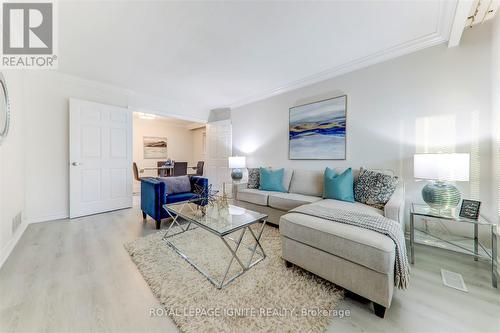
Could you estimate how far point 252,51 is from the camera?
2.46m

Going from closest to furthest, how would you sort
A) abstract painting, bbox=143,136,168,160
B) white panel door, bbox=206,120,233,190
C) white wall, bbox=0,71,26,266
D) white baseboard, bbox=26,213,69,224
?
white wall, bbox=0,71,26,266 → white baseboard, bbox=26,213,69,224 → white panel door, bbox=206,120,233,190 → abstract painting, bbox=143,136,168,160

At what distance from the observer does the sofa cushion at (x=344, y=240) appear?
1243 mm

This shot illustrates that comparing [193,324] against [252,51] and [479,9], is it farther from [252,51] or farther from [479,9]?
[479,9]

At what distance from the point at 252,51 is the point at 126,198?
3583mm

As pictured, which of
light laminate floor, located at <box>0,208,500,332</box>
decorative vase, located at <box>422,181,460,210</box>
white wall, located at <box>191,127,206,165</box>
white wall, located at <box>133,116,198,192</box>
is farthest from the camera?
white wall, located at <box>191,127,206,165</box>

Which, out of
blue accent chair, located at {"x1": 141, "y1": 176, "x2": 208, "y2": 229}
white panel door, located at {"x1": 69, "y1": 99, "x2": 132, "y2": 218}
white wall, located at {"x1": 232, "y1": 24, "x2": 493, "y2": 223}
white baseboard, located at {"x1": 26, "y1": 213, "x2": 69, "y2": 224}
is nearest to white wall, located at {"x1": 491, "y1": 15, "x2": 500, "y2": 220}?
white wall, located at {"x1": 232, "y1": 24, "x2": 493, "y2": 223}

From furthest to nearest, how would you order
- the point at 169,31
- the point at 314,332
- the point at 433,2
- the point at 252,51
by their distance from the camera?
1. the point at 252,51
2. the point at 169,31
3. the point at 433,2
4. the point at 314,332

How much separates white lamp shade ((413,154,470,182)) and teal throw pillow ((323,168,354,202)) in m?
0.74

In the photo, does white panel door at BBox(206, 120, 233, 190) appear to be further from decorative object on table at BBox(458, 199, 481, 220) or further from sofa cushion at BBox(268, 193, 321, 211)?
decorative object on table at BBox(458, 199, 481, 220)

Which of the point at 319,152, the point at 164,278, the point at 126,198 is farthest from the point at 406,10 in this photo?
the point at 126,198

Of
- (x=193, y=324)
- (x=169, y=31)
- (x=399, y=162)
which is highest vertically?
(x=169, y=31)

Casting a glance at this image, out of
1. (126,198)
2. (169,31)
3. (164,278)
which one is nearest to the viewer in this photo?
(164,278)

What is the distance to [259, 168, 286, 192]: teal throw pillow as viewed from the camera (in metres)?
3.24

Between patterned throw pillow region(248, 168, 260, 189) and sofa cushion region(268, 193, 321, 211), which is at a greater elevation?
patterned throw pillow region(248, 168, 260, 189)
